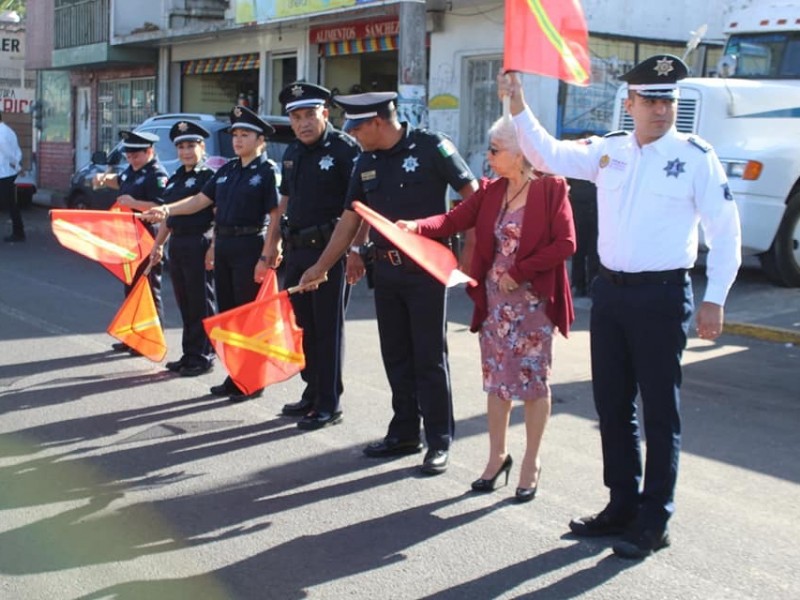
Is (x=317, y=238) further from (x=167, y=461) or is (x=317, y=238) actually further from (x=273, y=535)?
(x=273, y=535)

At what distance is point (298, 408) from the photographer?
687 cm

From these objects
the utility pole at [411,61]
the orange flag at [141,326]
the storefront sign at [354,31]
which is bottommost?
the orange flag at [141,326]

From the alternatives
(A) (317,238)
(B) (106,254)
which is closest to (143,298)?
(B) (106,254)

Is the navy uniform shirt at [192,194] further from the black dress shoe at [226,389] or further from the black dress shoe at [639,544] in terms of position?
the black dress shoe at [639,544]

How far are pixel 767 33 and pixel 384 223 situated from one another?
31.3 ft

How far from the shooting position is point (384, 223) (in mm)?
4895

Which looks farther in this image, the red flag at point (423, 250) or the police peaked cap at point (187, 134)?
the police peaked cap at point (187, 134)

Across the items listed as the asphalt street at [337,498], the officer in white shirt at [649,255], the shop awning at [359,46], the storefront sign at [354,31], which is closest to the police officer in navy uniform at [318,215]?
the asphalt street at [337,498]

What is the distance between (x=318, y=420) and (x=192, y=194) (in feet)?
7.96

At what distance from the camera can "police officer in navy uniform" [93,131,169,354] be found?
341 inches

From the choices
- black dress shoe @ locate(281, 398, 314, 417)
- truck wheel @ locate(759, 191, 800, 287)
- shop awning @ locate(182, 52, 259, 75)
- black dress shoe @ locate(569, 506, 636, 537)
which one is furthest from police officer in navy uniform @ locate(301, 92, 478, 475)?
shop awning @ locate(182, 52, 259, 75)

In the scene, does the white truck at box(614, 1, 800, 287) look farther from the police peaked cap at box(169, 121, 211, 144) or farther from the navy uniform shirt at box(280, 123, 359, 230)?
the navy uniform shirt at box(280, 123, 359, 230)

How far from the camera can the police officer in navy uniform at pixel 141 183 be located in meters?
8.66

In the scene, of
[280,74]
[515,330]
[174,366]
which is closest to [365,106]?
[515,330]
